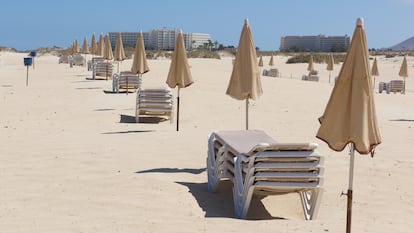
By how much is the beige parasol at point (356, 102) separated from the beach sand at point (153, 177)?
3.32ft

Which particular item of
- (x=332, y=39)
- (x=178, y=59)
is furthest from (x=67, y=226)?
(x=332, y=39)

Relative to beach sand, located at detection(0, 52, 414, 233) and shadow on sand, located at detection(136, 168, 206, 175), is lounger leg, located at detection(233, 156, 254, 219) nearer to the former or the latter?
beach sand, located at detection(0, 52, 414, 233)

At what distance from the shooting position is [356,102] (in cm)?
455

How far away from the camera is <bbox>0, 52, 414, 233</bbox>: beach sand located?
5.18m

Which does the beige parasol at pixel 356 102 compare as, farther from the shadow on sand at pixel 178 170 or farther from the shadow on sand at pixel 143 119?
the shadow on sand at pixel 143 119

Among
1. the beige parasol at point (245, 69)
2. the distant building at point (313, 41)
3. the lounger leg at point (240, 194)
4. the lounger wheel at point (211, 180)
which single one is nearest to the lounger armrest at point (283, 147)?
the lounger leg at point (240, 194)

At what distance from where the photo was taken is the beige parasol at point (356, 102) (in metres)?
4.54

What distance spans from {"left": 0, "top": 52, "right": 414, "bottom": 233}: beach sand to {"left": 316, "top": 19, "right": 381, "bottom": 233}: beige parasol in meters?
1.01

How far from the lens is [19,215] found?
16.7 feet

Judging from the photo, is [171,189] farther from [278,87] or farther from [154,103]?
[278,87]

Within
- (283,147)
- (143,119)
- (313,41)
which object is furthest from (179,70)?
(313,41)

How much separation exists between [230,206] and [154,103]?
6.40 m

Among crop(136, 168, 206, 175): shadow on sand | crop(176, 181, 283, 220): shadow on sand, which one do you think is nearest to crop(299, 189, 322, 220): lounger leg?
crop(176, 181, 283, 220): shadow on sand

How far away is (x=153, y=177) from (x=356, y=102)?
297 centimetres
